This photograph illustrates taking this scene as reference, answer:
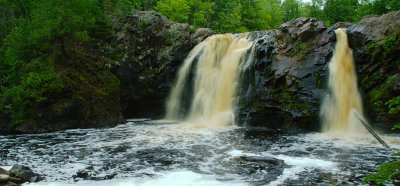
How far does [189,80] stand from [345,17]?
1615 cm

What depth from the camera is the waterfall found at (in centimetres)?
2141

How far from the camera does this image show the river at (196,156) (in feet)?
35.1

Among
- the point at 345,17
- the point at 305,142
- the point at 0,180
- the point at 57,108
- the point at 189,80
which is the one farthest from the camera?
the point at 345,17

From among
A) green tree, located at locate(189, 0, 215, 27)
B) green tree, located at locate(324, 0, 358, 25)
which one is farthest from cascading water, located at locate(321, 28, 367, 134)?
green tree, located at locate(189, 0, 215, 27)

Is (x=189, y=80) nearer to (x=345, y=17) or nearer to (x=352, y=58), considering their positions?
(x=352, y=58)

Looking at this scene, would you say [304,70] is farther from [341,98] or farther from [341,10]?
[341,10]

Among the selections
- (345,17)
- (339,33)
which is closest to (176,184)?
(339,33)

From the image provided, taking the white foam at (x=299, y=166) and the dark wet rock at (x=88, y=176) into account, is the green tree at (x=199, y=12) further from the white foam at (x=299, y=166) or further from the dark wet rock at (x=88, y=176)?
the dark wet rock at (x=88, y=176)

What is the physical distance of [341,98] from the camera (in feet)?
58.2

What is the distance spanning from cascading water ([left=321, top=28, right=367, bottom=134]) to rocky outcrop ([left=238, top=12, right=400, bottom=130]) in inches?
13.1

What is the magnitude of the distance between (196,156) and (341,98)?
8424mm

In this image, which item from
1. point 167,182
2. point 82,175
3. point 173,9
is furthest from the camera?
point 173,9

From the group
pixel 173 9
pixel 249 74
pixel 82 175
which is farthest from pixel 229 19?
pixel 82 175

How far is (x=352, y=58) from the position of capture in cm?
1817
